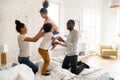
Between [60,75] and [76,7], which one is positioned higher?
[76,7]

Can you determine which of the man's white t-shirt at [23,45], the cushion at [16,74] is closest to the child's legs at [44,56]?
the man's white t-shirt at [23,45]

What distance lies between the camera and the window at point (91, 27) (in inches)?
285

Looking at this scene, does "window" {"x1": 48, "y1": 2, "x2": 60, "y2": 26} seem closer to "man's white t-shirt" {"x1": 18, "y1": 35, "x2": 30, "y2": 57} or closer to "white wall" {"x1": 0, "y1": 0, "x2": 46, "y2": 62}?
"white wall" {"x1": 0, "y1": 0, "x2": 46, "y2": 62}

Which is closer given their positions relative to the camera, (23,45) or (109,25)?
(23,45)

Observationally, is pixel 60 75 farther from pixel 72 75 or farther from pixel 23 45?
pixel 23 45

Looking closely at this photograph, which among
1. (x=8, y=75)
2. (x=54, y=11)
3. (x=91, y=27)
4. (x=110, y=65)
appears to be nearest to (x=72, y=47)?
(x=8, y=75)

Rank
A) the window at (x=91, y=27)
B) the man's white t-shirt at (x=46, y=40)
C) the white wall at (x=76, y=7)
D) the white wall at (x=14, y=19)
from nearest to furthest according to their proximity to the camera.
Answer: the man's white t-shirt at (x=46, y=40) < the white wall at (x=14, y=19) < the white wall at (x=76, y=7) < the window at (x=91, y=27)

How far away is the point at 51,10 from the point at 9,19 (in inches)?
74.4

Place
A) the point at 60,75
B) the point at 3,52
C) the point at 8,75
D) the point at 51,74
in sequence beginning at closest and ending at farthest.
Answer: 1. the point at 8,75
2. the point at 60,75
3. the point at 51,74
4. the point at 3,52

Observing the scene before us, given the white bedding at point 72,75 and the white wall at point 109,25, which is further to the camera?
the white wall at point 109,25

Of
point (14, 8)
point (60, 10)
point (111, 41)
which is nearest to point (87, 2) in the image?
point (60, 10)

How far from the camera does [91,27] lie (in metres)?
7.79

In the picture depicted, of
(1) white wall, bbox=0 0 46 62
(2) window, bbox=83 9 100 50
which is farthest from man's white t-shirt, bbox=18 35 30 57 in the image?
(2) window, bbox=83 9 100 50

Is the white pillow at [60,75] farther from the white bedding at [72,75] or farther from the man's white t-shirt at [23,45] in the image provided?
the man's white t-shirt at [23,45]
